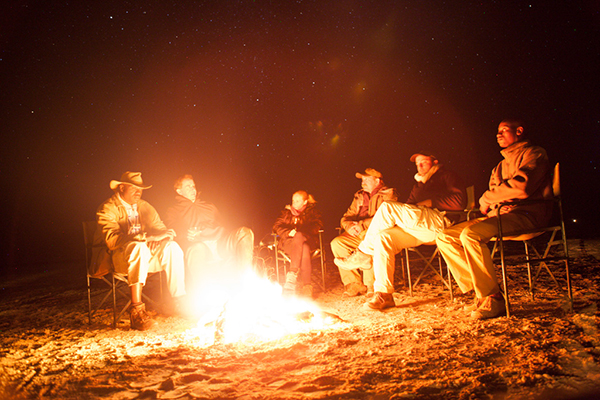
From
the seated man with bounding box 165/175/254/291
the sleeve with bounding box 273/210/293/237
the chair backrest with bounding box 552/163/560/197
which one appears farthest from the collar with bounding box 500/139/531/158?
the seated man with bounding box 165/175/254/291

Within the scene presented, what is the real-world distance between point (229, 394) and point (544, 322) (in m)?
2.03

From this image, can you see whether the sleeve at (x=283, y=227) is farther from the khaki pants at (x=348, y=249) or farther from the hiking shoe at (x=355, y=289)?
the hiking shoe at (x=355, y=289)

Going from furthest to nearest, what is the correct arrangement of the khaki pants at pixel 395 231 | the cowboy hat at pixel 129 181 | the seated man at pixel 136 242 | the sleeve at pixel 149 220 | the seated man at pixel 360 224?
the seated man at pixel 360 224, the sleeve at pixel 149 220, the cowboy hat at pixel 129 181, the seated man at pixel 136 242, the khaki pants at pixel 395 231

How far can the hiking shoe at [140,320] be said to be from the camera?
318 cm

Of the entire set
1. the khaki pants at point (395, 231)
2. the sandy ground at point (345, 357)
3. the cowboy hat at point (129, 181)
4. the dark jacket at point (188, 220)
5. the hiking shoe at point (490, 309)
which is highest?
the cowboy hat at point (129, 181)

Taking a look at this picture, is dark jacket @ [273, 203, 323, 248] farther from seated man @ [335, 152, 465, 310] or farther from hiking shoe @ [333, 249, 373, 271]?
seated man @ [335, 152, 465, 310]

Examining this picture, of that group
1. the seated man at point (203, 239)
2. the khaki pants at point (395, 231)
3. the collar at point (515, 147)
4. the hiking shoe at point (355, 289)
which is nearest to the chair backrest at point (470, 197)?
the khaki pants at point (395, 231)

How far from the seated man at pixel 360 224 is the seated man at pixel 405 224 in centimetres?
27

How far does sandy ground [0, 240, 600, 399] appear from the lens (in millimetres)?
1636

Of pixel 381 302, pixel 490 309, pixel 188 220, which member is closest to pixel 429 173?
pixel 381 302

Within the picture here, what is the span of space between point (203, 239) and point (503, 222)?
3.02 meters

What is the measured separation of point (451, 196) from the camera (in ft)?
11.5

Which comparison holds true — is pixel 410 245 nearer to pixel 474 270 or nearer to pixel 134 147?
pixel 474 270

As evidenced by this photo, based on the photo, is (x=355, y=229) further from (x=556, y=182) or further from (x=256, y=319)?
(x=556, y=182)
